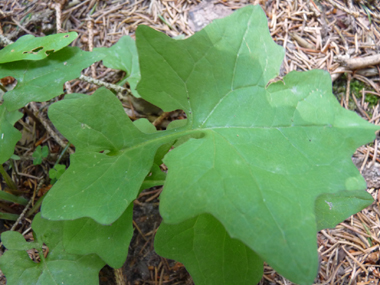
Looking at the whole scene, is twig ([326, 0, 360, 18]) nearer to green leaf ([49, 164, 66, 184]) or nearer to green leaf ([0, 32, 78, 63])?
green leaf ([0, 32, 78, 63])

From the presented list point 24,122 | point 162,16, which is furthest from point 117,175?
point 162,16

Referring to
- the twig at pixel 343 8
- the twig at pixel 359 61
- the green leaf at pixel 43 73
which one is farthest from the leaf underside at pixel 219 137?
the twig at pixel 343 8

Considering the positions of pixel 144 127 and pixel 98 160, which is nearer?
pixel 98 160

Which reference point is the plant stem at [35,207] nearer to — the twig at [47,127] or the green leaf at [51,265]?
the green leaf at [51,265]

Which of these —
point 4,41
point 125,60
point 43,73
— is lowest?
point 125,60

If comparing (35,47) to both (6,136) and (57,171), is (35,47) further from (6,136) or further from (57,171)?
(57,171)

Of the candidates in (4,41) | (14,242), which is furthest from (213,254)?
(4,41)
